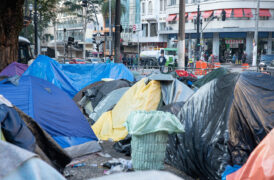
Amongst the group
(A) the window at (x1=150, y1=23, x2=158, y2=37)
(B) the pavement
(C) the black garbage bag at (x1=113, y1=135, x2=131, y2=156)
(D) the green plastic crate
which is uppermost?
(A) the window at (x1=150, y1=23, x2=158, y2=37)

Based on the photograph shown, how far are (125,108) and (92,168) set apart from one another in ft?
7.92

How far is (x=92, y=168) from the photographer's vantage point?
571 centimetres

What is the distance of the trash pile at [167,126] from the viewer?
4.61 meters

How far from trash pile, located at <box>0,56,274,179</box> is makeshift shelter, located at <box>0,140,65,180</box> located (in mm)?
2131

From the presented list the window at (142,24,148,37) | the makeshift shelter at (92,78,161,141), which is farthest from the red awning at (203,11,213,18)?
the makeshift shelter at (92,78,161,141)

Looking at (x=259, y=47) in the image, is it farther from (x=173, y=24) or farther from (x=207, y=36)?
(x=173, y=24)

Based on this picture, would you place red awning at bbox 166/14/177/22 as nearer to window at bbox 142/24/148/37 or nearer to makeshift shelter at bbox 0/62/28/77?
window at bbox 142/24/148/37

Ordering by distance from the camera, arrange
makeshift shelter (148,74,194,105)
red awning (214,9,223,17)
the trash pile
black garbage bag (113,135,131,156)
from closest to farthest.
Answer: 1. the trash pile
2. black garbage bag (113,135,131,156)
3. makeshift shelter (148,74,194,105)
4. red awning (214,9,223,17)

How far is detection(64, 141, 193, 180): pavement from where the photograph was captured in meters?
5.36

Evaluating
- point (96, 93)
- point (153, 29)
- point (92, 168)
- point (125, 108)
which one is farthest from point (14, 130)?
point (153, 29)

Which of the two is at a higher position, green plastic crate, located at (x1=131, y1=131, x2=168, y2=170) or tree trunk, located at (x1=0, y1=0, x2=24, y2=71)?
tree trunk, located at (x1=0, y1=0, x2=24, y2=71)

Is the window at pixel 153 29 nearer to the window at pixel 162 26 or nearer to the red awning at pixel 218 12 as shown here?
the window at pixel 162 26

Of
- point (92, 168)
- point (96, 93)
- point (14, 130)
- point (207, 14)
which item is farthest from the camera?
point (207, 14)

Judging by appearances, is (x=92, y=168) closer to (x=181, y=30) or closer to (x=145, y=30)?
(x=181, y=30)
